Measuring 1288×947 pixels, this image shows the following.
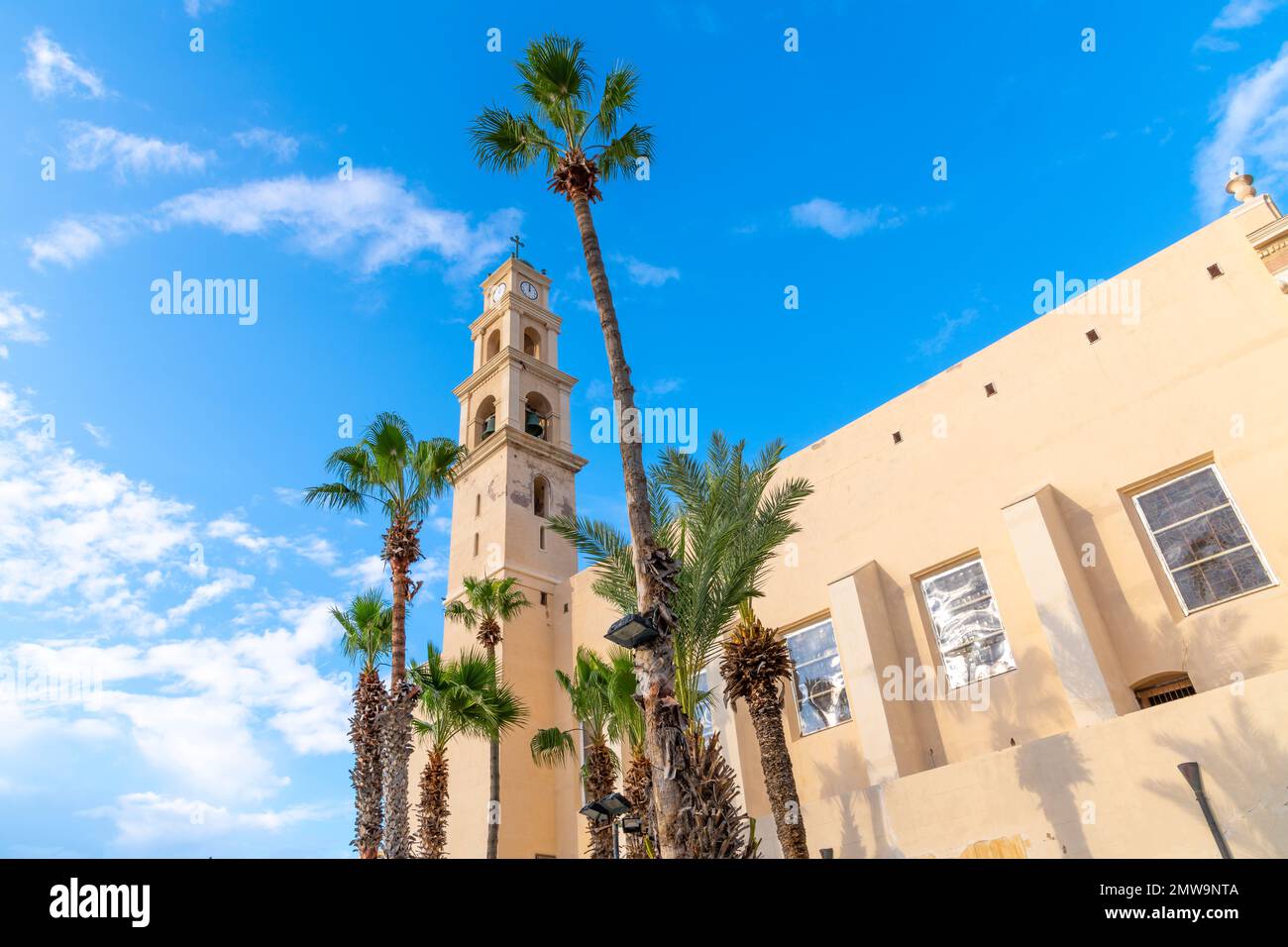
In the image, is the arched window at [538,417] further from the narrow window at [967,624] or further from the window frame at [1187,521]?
the window frame at [1187,521]

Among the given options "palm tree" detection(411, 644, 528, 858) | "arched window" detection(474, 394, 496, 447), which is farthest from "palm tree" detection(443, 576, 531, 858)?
"arched window" detection(474, 394, 496, 447)

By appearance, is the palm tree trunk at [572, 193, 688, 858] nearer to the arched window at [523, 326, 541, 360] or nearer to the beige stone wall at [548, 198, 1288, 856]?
the beige stone wall at [548, 198, 1288, 856]

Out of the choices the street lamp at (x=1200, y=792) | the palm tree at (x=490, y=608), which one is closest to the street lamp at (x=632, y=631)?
the street lamp at (x=1200, y=792)

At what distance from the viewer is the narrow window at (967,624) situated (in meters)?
16.2

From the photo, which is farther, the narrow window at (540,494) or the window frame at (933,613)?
the narrow window at (540,494)

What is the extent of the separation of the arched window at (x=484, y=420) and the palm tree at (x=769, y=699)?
18.7 m

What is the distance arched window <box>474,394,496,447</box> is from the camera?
33.2 metres

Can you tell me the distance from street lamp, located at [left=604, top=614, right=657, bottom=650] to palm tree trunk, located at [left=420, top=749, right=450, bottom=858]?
42.8 ft

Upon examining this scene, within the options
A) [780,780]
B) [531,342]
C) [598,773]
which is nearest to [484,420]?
[531,342]

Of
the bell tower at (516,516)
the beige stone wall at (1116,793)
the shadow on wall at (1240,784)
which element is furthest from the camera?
the bell tower at (516,516)

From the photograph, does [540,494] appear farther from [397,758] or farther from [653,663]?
[653,663]

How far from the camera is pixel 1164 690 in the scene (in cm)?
1442
